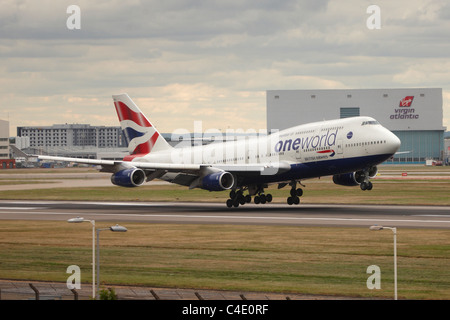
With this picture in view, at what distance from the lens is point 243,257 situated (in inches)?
1614

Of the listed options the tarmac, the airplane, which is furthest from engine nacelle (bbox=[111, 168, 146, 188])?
the tarmac

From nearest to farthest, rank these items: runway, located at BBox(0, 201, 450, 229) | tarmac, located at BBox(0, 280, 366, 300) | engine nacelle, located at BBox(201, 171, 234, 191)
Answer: tarmac, located at BBox(0, 280, 366, 300), runway, located at BBox(0, 201, 450, 229), engine nacelle, located at BBox(201, 171, 234, 191)

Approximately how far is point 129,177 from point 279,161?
45.9ft

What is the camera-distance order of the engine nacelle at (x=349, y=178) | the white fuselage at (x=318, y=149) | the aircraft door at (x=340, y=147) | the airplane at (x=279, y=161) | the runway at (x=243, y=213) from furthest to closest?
the engine nacelle at (x=349, y=178), the aircraft door at (x=340, y=147), the airplane at (x=279, y=161), the white fuselage at (x=318, y=149), the runway at (x=243, y=213)

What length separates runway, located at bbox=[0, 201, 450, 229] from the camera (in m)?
56.8

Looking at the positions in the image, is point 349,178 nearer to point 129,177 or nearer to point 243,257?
point 129,177

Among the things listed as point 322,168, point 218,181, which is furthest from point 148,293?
point 322,168

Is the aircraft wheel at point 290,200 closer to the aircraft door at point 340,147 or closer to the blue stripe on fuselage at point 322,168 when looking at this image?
the blue stripe on fuselage at point 322,168

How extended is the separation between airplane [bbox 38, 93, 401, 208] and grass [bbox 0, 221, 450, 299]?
44.4ft

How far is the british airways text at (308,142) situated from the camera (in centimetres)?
6550

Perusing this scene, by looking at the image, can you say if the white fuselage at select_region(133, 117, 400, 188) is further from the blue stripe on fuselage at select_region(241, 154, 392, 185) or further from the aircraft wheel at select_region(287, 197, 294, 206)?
the aircraft wheel at select_region(287, 197, 294, 206)

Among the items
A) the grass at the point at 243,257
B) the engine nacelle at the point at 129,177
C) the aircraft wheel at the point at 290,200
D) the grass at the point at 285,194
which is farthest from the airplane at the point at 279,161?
the grass at the point at 243,257
